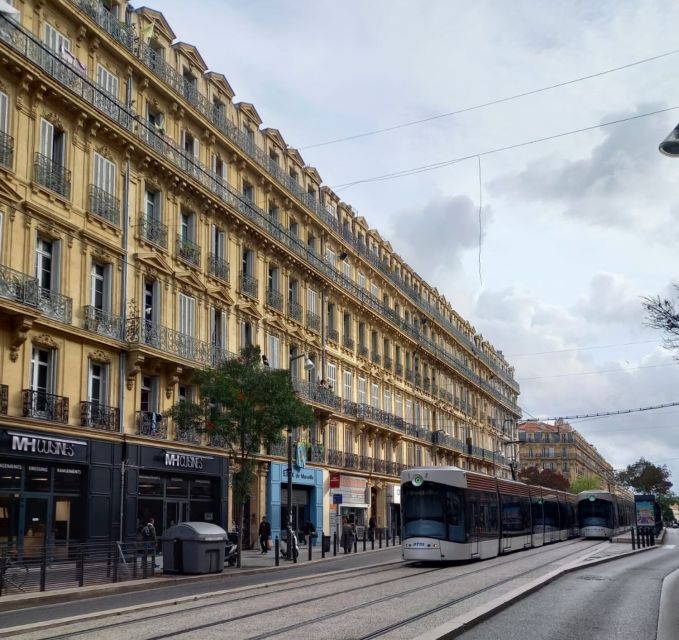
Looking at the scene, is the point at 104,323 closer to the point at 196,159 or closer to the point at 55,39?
the point at 55,39

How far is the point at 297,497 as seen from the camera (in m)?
42.4

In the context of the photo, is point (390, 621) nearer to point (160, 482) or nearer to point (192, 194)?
point (160, 482)

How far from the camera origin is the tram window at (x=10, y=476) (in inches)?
948

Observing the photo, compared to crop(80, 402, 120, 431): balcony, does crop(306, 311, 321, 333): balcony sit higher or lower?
higher

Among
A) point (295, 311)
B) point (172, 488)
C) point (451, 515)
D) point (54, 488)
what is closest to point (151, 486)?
point (172, 488)

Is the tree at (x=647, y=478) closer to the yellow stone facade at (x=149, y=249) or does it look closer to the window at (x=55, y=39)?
the yellow stone facade at (x=149, y=249)

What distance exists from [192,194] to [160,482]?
1072 cm

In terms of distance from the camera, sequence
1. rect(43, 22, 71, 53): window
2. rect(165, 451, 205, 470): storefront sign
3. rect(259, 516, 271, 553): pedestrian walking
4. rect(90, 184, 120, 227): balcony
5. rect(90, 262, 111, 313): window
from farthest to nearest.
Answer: rect(259, 516, 271, 553): pedestrian walking < rect(165, 451, 205, 470): storefront sign < rect(90, 184, 120, 227): balcony < rect(90, 262, 111, 313): window < rect(43, 22, 71, 53): window

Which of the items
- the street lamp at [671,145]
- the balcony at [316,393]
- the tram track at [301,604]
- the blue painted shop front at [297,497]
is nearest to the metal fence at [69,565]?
the tram track at [301,604]

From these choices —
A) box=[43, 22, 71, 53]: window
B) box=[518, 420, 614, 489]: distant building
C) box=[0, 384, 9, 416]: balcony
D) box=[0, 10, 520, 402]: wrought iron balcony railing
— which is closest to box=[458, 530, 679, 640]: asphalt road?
box=[0, 10, 520, 402]: wrought iron balcony railing

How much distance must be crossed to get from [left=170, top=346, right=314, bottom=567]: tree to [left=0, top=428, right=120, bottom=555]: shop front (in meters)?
2.90

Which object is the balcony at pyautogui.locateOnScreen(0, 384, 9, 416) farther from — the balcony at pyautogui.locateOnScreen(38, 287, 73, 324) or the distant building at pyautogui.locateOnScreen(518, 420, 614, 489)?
the distant building at pyautogui.locateOnScreen(518, 420, 614, 489)

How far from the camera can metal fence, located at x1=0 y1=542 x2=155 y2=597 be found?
60.4 ft

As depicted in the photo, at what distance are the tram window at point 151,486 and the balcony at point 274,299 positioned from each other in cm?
1145
